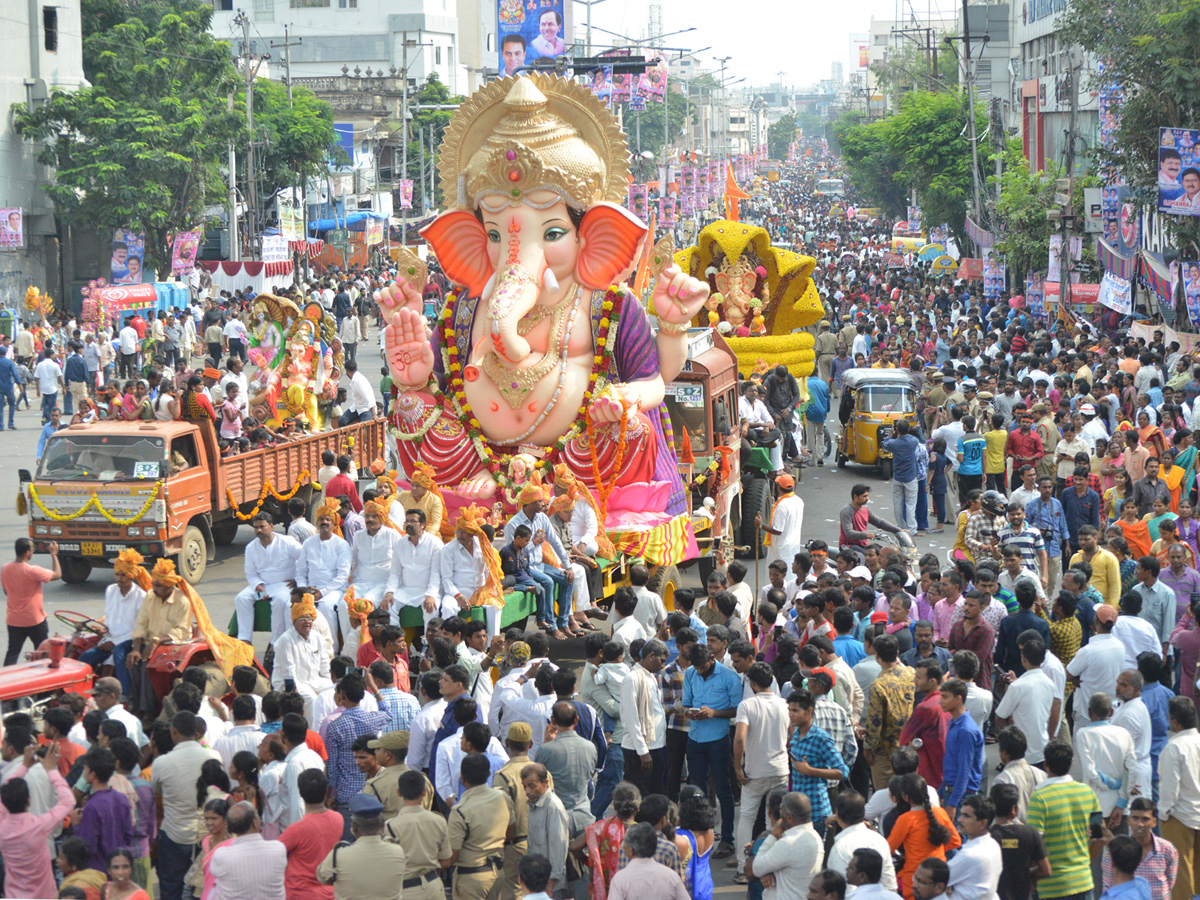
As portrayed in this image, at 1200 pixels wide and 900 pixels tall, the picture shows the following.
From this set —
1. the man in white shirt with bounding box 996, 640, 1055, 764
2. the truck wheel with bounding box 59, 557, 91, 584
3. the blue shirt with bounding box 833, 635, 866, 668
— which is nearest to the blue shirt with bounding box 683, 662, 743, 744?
the blue shirt with bounding box 833, 635, 866, 668

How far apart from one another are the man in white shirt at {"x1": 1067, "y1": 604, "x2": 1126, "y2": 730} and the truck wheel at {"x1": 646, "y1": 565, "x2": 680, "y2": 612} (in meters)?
4.28

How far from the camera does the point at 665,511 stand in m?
14.3

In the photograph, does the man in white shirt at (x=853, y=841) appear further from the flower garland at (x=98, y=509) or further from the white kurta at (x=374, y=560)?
the flower garland at (x=98, y=509)

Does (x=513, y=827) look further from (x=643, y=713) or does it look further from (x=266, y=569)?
(x=266, y=569)

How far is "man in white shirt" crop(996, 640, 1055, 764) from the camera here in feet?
30.6

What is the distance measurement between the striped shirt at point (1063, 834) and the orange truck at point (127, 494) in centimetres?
1049

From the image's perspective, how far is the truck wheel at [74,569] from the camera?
1694cm

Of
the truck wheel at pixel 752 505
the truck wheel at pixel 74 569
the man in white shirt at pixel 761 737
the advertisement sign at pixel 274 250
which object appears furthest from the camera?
the advertisement sign at pixel 274 250

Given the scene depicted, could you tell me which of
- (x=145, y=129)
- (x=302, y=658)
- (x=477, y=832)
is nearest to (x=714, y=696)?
(x=477, y=832)

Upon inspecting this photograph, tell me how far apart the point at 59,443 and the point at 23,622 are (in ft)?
12.3

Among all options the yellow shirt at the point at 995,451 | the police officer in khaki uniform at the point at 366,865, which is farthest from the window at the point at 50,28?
the police officer in khaki uniform at the point at 366,865

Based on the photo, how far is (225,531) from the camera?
18469 mm

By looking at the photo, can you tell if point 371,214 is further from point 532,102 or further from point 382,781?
point 382,781

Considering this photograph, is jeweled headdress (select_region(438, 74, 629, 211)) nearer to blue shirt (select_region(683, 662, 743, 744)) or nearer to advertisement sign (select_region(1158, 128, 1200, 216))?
blue shirt (select_region(683, 662, 743, 744))
